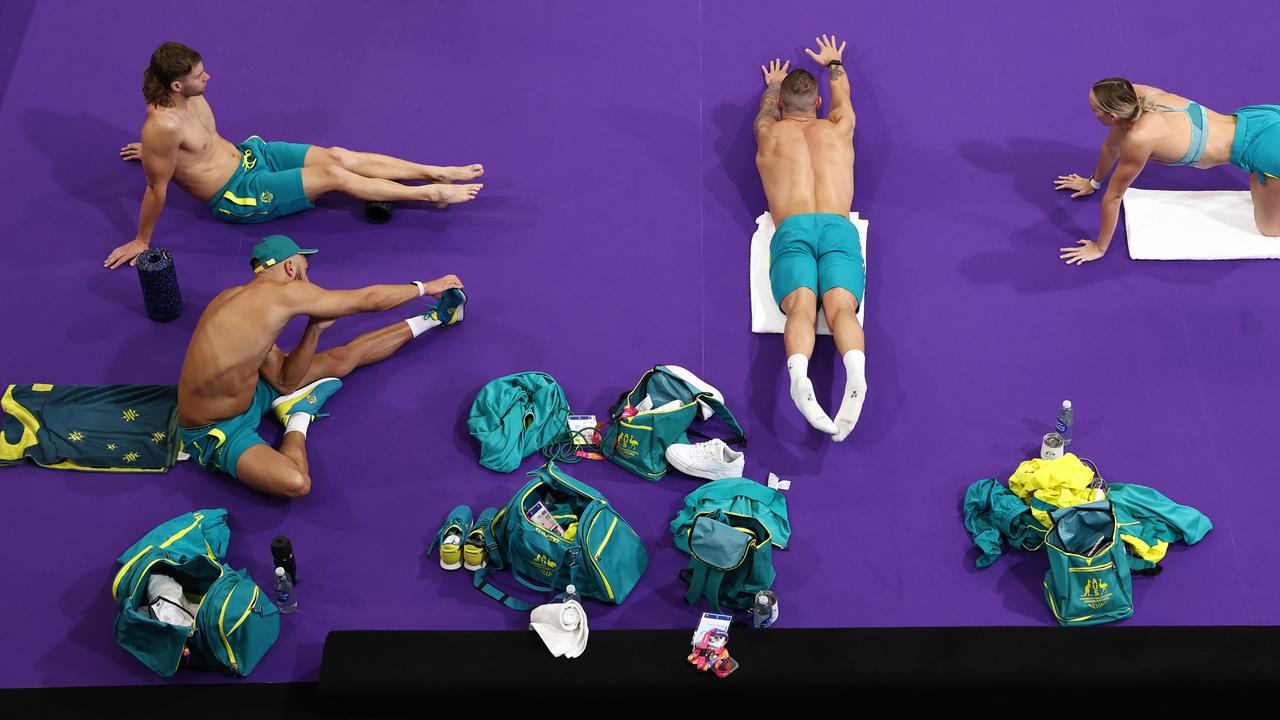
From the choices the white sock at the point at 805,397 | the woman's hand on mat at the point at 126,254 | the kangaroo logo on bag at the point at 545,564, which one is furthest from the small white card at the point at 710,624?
the woman's hand on mat at the point at 126,254

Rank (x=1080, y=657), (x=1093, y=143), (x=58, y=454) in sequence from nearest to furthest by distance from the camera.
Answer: (x=1080, y=657) < (x=58, y=454) < (x=1093, y=143)

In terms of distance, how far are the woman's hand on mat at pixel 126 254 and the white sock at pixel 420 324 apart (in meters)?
1.42

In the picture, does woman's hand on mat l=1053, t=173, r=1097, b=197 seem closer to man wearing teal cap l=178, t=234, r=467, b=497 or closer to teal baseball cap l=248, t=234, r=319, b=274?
man wearing teal cap l=178, t=234, r=467, b=497

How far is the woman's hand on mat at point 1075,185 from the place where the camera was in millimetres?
6391

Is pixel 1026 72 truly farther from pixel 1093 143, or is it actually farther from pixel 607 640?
pixel 607 640

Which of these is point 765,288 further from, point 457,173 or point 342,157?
point 342,157

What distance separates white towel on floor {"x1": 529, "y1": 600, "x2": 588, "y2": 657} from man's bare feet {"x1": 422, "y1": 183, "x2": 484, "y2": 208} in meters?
2.36

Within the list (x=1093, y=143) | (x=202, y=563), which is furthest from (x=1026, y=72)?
(x=202, y=563)

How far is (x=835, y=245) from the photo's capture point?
5.82m

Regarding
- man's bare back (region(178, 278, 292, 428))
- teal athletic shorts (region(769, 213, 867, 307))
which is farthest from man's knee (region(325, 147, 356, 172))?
teal athletic shorts (region(769, 213, 867, 307))

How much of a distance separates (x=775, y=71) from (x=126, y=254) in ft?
11.6

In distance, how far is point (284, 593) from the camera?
4.95 metres

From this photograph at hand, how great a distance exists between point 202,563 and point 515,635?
1.24 metres

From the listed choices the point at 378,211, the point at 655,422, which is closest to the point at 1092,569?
the point at 655,422
